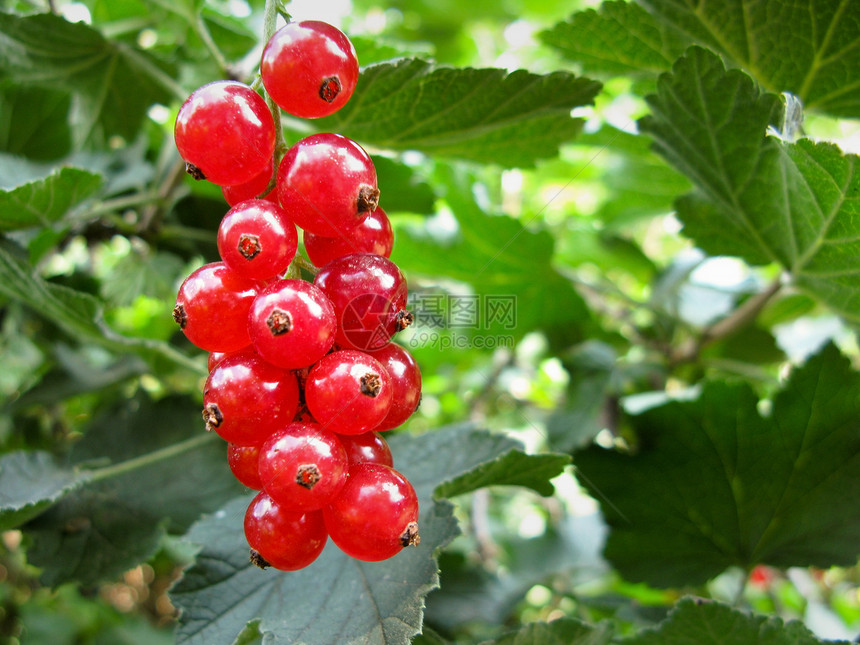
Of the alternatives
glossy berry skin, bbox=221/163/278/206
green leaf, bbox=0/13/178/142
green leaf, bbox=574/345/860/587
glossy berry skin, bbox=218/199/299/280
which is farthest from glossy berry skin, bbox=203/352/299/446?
green leaf, bbox=0/13/178/142

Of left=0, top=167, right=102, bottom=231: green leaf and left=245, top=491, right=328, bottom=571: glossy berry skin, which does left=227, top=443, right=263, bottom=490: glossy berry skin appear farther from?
left=0, top=167, right=102, bottom=231: green leaf

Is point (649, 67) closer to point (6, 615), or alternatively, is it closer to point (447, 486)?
point (447, 486)

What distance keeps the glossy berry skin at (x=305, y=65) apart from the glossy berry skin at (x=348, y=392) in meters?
0.28

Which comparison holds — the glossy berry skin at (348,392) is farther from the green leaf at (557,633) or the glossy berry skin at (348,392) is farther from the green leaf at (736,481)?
the green leaf at (736,481)

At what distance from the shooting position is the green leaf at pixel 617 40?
99 cm

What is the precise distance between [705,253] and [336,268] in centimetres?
79

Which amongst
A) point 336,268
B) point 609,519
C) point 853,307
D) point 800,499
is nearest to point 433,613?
point 609,519

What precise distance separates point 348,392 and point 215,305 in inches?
7.2

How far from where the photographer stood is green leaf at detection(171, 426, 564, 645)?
778 millimetres

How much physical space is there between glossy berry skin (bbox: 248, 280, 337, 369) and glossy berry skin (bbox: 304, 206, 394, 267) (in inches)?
3.8

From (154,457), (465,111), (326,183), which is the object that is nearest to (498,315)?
(465,111)

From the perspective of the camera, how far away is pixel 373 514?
667 millimetres

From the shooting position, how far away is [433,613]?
3.87 feet

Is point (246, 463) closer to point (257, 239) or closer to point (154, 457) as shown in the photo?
point (257, 239)
